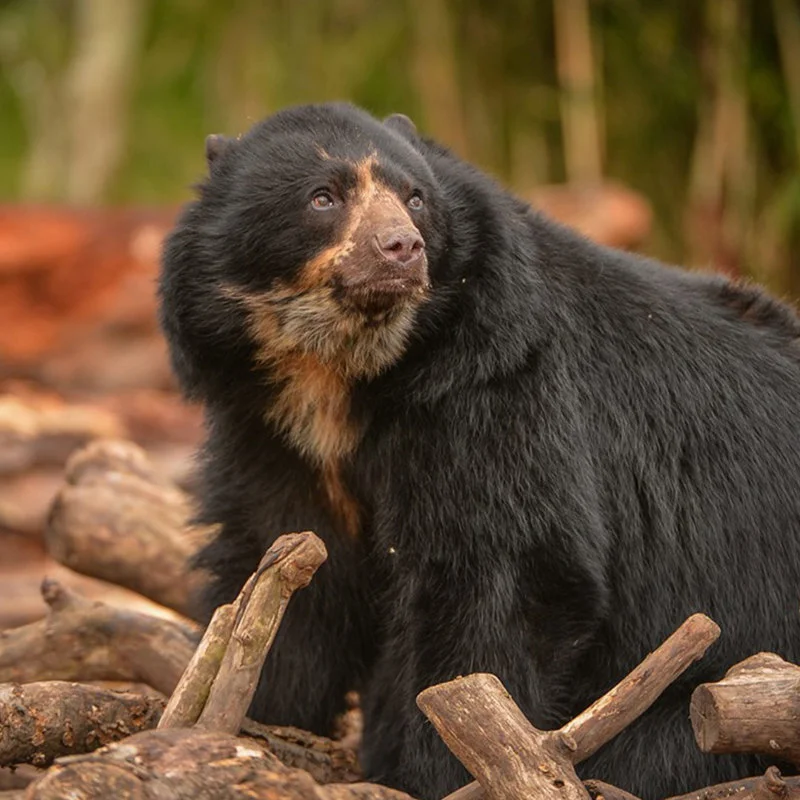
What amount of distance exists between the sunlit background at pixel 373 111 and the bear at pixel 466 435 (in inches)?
146

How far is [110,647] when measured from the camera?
513 cm

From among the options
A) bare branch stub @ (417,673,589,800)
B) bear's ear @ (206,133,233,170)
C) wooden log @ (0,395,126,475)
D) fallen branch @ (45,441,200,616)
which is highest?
bear's ear @ (206,133,233,170)

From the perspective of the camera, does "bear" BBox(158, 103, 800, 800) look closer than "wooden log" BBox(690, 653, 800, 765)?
No

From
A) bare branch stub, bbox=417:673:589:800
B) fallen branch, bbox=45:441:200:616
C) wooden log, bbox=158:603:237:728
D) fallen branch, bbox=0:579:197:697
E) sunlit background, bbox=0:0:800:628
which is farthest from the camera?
sunlit background, bbox=0:0:800:628

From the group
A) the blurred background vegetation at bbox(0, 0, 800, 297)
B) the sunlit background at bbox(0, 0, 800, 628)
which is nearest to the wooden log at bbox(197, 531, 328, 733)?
the sunlit background at bbox(0, 0, 800, 628)

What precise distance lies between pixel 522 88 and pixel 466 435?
963 centimetres

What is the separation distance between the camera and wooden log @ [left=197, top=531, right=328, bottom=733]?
3.55 m

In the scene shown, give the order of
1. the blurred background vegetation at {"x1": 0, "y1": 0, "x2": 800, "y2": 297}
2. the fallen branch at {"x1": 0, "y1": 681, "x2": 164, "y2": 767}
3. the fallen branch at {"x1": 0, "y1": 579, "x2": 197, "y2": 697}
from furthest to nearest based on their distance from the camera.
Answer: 1. the blurred background vegetation at {"x1": 0, "y1": 0, "x2": 800, "y2": 297}
2. the fallen branch at {"x1": 0, "y1": 579, "x2": 197, "y2": 697}
3. the fallen branch at {"x1": 0, "y1": 681, "x2": 164, "y2": 767}

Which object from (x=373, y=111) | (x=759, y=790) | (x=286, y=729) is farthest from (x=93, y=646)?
(x=373, y=111)

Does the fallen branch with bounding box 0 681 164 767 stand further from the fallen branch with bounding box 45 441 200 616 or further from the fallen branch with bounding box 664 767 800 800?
the fallen branch with bounding box 45 441 200 616

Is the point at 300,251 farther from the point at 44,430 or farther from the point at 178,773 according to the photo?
the point at 44,430

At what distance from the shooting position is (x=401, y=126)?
15.9 ft

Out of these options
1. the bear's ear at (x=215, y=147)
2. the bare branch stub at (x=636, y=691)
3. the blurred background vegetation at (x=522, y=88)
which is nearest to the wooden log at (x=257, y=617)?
the bare branch stub at (x=636, y=691)

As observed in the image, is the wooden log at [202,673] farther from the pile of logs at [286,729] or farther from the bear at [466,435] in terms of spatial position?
the bear at [466,435]
